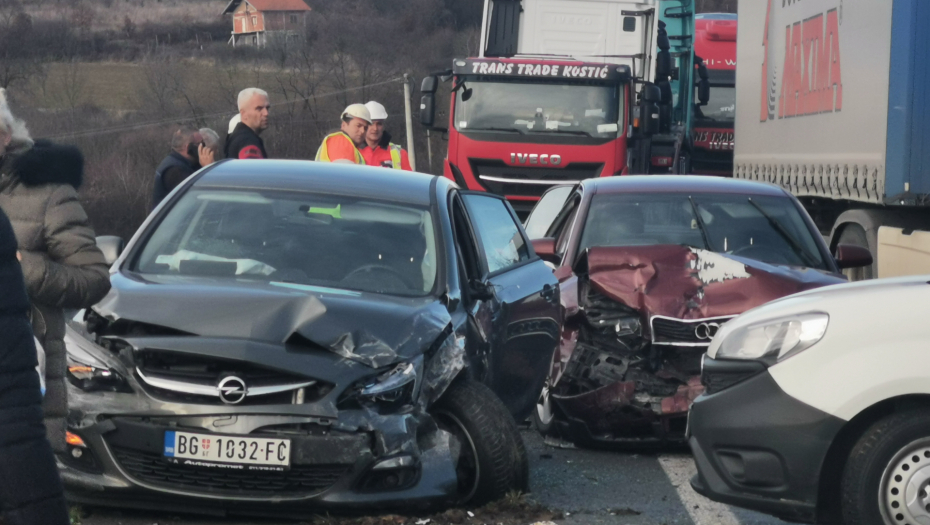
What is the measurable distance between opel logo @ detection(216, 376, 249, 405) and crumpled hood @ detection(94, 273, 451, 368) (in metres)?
0.19

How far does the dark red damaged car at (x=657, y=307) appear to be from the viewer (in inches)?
271

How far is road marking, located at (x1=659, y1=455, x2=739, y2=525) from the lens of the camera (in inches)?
213

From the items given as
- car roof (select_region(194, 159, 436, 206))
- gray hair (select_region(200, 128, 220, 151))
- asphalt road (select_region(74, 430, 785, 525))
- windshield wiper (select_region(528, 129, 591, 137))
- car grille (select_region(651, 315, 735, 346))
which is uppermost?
gray hair (select_region(200, 128, 220, 151))

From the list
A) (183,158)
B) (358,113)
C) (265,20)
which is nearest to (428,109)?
(358,113)

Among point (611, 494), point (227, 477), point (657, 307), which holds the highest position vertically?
point (657, 307)

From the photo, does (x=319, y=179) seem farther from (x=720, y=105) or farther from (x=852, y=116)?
(x=720, y=105)

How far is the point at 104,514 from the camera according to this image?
512 centimetres

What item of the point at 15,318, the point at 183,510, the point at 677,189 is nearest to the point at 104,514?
the point at 183,510

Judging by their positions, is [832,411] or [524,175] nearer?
[832,411]

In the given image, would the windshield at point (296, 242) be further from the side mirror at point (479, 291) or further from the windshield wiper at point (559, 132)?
the windshield wiper at point (559, 132)

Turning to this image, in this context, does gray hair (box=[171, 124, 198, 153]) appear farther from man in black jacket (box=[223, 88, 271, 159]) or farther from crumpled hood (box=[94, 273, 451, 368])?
crumpled hood (box=[94, 273, 451, 368])

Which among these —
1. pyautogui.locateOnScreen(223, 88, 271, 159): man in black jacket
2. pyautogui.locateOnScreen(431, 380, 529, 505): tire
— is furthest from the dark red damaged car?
pyautogui.locateOnScreen(223, 88, 271, 159): man in black jacket

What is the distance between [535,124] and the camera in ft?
58.7

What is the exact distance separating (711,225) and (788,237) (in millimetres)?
471
